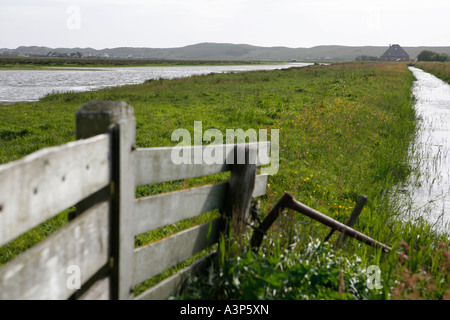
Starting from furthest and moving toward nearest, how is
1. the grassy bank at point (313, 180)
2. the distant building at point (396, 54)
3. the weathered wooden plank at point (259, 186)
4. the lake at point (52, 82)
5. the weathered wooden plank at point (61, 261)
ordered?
the distant building at point (396, 54) < the lake at point (52, 82) < the weathered wooden plank at point (259, 186) < the grassy bank at point (313, 180) < the weathered wooden plank at point (61, 261)

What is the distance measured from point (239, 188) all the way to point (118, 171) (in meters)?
1.39

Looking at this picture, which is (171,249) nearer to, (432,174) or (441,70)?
(432,174)

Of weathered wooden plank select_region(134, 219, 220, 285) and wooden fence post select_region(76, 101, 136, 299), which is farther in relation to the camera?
weathered wooden plank select_region(134, 219, 220, 285)

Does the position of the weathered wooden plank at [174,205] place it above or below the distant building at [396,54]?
below

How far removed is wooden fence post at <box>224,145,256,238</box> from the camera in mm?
3453

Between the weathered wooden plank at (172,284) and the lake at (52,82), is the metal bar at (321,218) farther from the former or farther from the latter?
the lake at (52,82)

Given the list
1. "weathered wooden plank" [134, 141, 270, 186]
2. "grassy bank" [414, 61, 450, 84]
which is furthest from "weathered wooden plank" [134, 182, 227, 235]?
"grassy bank" [414, 61, 450, 84]

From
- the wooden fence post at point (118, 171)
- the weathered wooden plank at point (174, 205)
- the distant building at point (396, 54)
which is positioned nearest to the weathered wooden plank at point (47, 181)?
the wooden fence post at point (118, 171)

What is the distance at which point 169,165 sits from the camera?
9.56 ft

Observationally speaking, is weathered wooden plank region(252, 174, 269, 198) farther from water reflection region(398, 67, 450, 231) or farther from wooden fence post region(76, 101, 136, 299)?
water reflection region(398, 67, 450, 231)

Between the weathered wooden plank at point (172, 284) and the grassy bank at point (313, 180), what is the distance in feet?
0.35

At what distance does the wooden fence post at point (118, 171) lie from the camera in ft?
7.57
